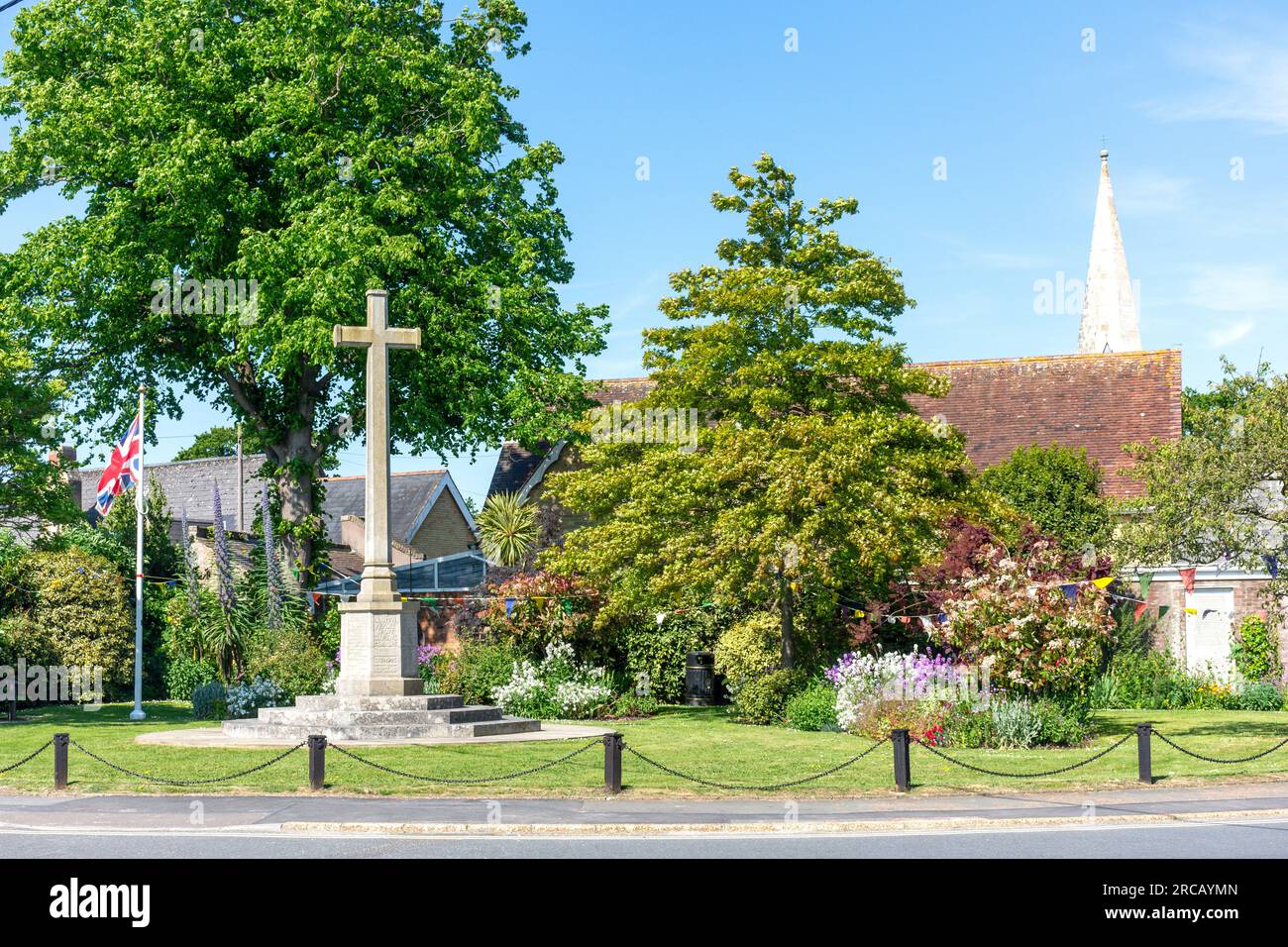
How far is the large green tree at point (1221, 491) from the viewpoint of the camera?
18.3 meters

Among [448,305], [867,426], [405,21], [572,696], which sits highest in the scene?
[405,21]

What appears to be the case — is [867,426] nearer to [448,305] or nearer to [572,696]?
[572,696]

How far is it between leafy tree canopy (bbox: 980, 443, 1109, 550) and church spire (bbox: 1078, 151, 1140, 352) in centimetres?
3089

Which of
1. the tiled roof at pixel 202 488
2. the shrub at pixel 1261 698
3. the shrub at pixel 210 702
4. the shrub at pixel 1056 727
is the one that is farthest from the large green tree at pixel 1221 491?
the tiled roof at pixel 202 488

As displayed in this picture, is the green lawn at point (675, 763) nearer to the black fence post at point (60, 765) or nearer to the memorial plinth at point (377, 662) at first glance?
the black fence post at point (60, 765)

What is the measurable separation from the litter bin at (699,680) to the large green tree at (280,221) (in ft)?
20.9

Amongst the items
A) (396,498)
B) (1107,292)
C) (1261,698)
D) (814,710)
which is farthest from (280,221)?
(1107,292)

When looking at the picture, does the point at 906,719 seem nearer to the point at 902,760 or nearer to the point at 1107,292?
the point at 902,760

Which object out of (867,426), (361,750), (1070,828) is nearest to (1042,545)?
(867,426)

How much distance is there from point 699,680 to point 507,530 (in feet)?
32.5

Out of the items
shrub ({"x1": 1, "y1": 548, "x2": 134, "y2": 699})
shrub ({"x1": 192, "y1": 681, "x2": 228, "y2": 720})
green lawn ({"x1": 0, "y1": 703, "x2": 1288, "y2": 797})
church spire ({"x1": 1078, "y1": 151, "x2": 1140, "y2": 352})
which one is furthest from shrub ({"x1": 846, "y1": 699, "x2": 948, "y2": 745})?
church spire ({"x1": 1078, "y1": 151, "x2": 1140, "y2": 352})

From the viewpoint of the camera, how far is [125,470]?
2827 centimetres

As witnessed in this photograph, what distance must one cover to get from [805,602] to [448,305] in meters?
10.7

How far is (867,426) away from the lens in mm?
23531
